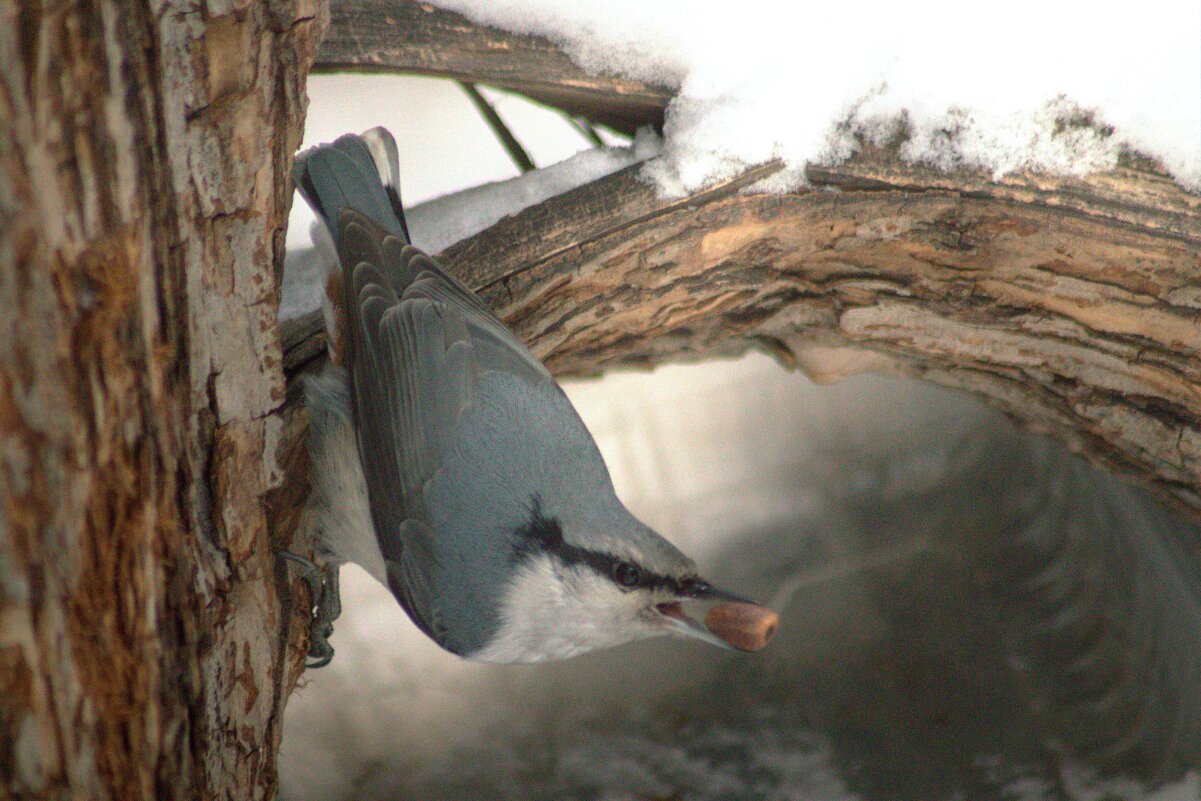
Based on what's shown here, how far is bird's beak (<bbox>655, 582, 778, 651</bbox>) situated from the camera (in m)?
1.47

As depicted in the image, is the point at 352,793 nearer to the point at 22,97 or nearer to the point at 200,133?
the point at 200,133

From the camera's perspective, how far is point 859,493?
3080 millimetres

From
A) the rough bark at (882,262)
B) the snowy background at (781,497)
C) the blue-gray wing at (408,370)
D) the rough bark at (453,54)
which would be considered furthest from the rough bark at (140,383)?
the snowy background at (781,497)

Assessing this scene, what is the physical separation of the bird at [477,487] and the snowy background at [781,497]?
0.28 metres

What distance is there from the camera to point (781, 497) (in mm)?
3105

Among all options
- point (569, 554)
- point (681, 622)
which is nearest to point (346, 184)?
point (569, 554)

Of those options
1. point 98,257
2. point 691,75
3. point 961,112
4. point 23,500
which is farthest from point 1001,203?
point 23,500

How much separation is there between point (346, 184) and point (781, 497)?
6.14 feet

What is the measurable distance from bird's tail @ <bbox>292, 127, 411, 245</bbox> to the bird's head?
23.9 inches

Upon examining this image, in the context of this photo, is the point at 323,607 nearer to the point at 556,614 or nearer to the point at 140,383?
the point at 556,614

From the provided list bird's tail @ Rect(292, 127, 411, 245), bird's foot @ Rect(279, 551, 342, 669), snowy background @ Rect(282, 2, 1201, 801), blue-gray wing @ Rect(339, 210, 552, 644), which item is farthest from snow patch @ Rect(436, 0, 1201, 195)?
bird's foot @ Rect(279, 551, 342, 669)

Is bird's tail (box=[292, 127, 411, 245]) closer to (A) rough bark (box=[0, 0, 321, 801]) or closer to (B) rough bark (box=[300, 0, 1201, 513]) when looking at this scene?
(B) rough bark (box=[300, 0, 1201, 513])

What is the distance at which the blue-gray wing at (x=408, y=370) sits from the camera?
1605 millimetres

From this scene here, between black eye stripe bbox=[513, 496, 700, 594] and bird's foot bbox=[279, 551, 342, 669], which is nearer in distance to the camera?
black eye stripe bbox=[513, 496, 700, 594]
